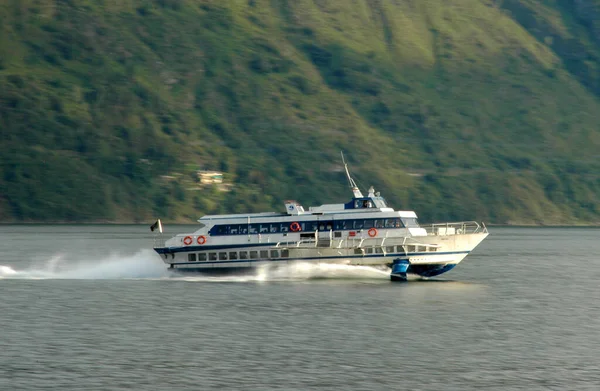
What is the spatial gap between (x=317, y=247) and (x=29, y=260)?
1812 inches

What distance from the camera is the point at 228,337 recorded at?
53.3 meters

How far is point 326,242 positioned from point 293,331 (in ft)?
55.0

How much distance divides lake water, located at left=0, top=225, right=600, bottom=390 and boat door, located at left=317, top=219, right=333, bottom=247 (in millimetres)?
1935

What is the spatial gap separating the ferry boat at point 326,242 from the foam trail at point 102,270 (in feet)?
15.2

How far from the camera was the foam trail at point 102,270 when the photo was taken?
7919 cm

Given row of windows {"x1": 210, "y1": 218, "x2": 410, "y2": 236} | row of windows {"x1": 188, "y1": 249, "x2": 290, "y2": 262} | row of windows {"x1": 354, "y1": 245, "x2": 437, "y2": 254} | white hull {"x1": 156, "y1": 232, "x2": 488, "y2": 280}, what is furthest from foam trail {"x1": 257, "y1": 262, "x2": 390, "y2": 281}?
A: row of windows {"x1": 210, "y1": 218, "x2": 410, "y2": 236}

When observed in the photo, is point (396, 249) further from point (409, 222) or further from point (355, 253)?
point (355, 253)

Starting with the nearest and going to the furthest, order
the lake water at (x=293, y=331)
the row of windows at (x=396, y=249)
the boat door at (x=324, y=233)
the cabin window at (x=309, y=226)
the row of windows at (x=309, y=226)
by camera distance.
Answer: the lake water at (x=293, y=331), the row of windows at (x=396, y=249), the row of windows at (x=309, y=226), the boat door at (x=324, y=233), the cabin window at (x=309, y=226)

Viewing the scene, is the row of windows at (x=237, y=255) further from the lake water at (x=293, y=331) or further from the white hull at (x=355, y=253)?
the lake water at (x=293, y=331)

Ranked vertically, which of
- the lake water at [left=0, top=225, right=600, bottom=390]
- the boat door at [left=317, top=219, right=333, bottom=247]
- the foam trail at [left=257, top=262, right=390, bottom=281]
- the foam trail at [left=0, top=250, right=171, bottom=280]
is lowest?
the lake water at [left=0, top=225, right=600, bottom=390]

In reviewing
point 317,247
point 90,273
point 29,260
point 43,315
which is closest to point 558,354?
point 317,247

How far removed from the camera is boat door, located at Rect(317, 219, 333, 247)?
71.1 metres

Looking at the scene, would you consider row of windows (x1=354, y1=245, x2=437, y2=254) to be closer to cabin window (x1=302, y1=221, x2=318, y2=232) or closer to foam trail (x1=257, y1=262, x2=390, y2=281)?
foam trail (x1=257, y1=262, x2=390, y2=281)

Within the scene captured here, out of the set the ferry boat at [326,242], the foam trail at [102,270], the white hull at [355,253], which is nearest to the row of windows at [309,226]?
the ferry boat at [326,242]
